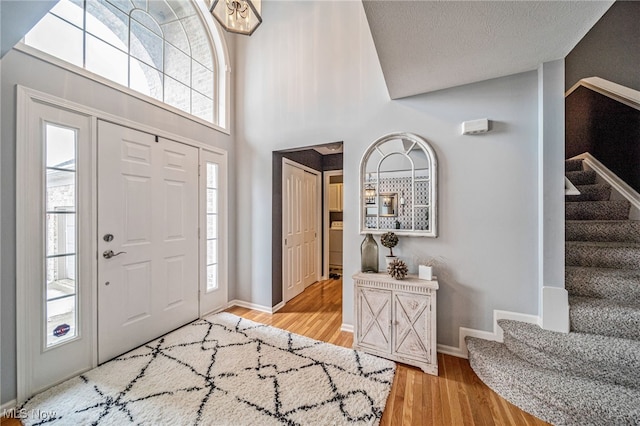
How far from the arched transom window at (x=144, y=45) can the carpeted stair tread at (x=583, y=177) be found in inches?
174

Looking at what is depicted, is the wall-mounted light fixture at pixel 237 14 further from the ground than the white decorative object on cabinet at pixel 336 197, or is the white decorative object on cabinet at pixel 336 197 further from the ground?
the wall-mounted light fixture at pixel 237 14

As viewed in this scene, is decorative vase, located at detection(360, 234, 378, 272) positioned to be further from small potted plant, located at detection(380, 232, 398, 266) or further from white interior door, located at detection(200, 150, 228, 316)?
white interior door, located at detection(200, 150, 228, 316)

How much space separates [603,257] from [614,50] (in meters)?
2.46

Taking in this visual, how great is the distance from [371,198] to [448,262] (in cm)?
94

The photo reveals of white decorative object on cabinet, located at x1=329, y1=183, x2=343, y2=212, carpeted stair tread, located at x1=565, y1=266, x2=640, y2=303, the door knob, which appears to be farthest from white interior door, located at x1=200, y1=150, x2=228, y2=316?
carpeted stair tread, located at x1=565, y1=266, x2=640, y2=303

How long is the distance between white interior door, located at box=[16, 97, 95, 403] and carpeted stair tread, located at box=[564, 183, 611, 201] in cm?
467

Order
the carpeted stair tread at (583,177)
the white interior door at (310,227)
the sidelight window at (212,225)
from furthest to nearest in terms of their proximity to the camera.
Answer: the white interior door at (310,227)
the sidelight window at (212,225)
the carpeted stair tread at (583,177)

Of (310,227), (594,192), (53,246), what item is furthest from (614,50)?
(53,246)

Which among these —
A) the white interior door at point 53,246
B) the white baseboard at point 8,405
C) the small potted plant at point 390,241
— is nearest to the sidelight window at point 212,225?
the white interior door at point 53,246

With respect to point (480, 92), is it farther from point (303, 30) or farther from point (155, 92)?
point (155, 92)

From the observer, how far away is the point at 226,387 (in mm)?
1759

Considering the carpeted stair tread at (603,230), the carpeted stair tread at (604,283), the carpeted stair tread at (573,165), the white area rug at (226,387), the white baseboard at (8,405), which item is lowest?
the white area rug at (226,387)

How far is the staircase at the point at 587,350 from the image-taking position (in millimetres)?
1419

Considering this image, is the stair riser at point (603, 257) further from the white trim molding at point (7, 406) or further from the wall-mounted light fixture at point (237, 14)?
the white trim molding at point (7, 406)
